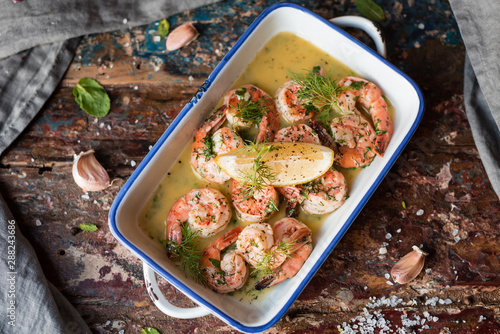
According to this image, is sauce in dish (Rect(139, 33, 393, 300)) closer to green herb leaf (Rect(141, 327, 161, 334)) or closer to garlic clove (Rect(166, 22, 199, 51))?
garlic clove (Rect(166, 22, 199, 51))

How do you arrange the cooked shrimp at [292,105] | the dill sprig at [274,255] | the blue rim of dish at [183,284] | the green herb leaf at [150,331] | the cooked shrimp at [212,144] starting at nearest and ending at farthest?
the blue rim of dish at [183,284], the dill sprig at [274,255], the cooked shrimp at [212,144], the cooked shrimp at [292,105], the green herb leaf at [150,331]

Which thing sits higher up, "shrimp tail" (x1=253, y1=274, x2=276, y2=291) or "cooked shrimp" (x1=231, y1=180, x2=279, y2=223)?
"cooked shrimp" (x1=231, y1=180, x2=279, y2=223)

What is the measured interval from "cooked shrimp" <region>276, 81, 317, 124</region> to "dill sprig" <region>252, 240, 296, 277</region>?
0.71 meters

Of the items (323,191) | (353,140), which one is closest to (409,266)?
(323,191)

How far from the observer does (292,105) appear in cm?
233

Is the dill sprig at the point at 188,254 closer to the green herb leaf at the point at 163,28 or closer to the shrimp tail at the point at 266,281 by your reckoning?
the shrimp tail at the point at 266,281

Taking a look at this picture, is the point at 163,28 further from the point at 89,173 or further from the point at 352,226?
the point at 352,226

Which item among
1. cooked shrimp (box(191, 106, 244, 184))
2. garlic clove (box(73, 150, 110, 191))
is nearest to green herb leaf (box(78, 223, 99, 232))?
garlic clove (box(73, 150, 110, 191))

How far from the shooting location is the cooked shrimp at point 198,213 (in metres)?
2.18

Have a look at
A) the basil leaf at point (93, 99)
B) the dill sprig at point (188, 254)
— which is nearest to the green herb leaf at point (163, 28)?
the basil leaf at point (93, 99)

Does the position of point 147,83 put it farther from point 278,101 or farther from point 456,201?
point 456,201

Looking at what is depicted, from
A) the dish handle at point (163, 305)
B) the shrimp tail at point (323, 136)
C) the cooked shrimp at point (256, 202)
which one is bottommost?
the dish handle at point (163, 305)

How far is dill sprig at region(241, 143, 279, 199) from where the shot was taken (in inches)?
83.6

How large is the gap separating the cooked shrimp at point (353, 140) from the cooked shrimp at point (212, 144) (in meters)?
0.54
